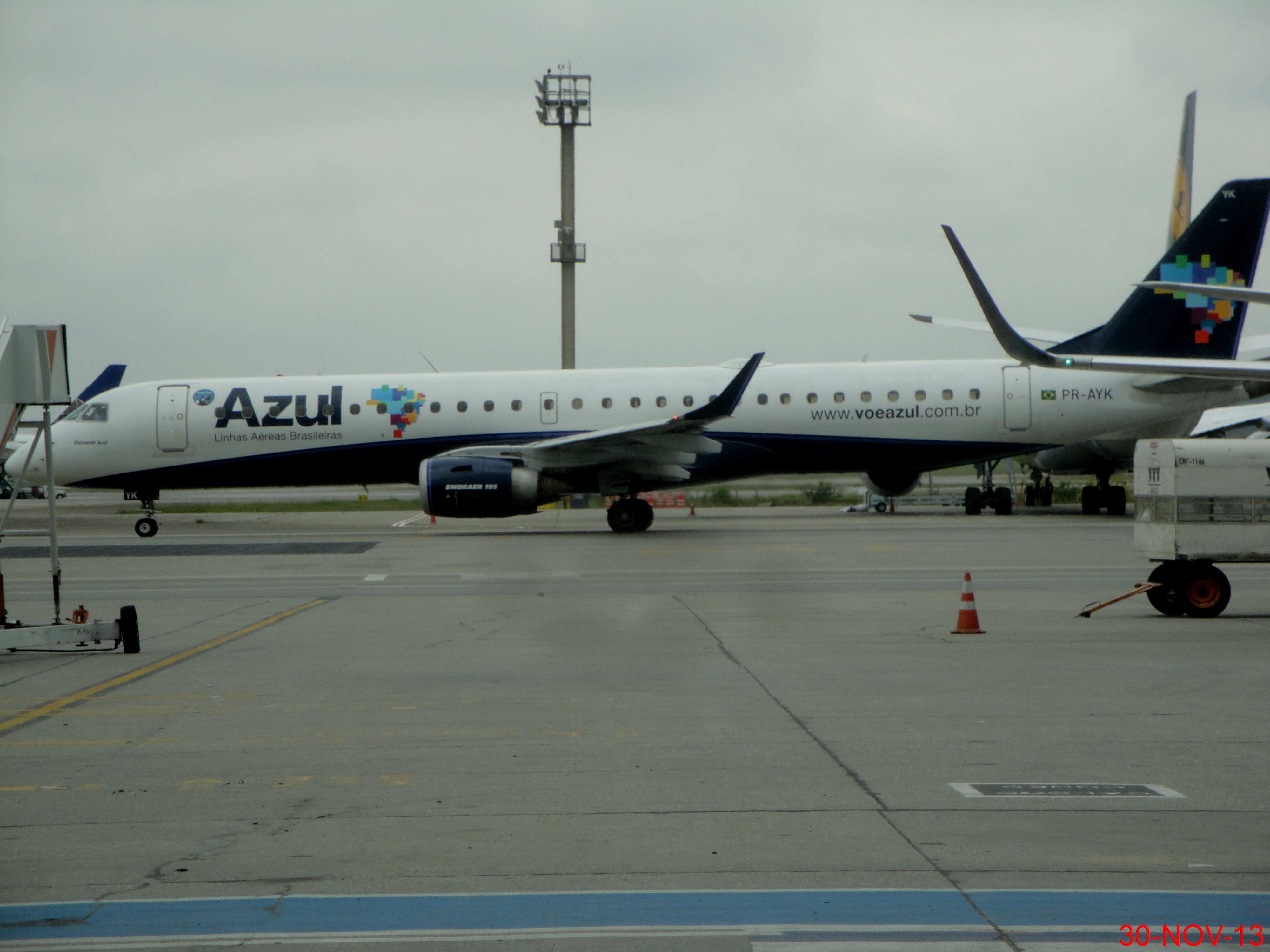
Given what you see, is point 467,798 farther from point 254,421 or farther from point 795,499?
point 795,499

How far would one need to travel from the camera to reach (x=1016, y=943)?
383cm

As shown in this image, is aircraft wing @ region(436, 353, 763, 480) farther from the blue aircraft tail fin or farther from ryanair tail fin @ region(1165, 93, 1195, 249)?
the blue aircraft tail fin

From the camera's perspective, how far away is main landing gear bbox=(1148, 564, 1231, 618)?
11977 millimetres

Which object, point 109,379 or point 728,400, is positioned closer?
point 728,400

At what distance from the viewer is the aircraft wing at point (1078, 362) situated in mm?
12062

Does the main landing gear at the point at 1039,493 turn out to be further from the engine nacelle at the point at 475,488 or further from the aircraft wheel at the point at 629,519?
the engine nacelle at the point at 475,488

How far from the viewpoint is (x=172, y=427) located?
26312 millimetres

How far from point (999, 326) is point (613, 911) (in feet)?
33.4

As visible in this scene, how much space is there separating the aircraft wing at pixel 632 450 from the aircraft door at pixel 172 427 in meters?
6.26

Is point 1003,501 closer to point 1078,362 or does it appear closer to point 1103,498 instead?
point 1103,498

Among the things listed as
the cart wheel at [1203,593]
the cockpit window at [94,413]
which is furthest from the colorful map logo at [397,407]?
the cart wheel at [1203,593]

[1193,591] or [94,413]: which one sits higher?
[94,413]

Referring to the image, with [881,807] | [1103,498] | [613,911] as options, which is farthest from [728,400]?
[613,911]
